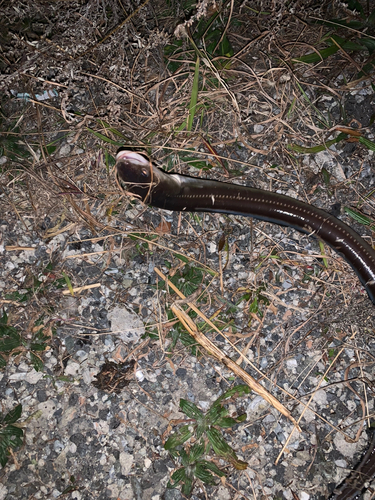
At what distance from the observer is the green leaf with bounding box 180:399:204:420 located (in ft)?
7.89

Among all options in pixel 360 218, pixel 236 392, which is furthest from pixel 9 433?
pixel 360 218

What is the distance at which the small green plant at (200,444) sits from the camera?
7.67 feet

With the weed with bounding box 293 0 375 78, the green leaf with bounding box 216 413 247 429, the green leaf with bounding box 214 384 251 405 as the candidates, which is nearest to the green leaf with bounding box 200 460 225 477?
the green leaf with bounding box 216 413 247 429

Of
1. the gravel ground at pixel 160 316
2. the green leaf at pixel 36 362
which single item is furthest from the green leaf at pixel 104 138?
the green leaf at pixel 36 362

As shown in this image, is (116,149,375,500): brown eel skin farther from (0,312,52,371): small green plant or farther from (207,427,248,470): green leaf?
(0,312,52,371): small green plant

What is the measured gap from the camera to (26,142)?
8.91 ft

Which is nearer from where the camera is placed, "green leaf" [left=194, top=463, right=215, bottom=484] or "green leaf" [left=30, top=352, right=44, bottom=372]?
"green leaf" [left=194, top=463, right=215, bottom=484]

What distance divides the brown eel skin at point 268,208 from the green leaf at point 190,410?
1.04 m

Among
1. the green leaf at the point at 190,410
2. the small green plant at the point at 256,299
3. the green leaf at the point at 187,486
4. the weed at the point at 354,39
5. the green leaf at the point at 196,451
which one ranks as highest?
the weed at the point at 354,39

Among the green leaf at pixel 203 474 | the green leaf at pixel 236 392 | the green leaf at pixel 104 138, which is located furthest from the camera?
the green leaf at pixel 104 138

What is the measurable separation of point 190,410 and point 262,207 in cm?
151

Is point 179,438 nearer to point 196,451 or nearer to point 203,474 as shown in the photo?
point 196,451

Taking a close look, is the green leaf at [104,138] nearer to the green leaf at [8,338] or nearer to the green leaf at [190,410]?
the green leaf at [8,338]

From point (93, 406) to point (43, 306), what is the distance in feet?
2.68
